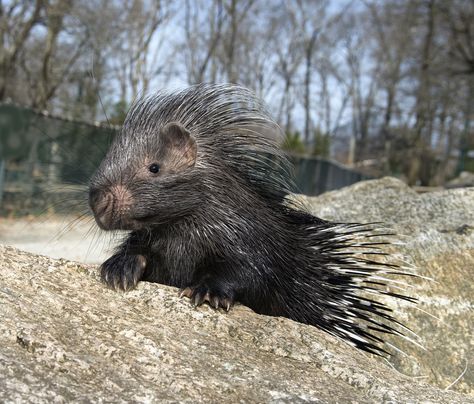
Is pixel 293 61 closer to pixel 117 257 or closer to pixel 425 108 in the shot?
pixel 425 108

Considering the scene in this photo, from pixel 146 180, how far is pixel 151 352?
2.56 feet

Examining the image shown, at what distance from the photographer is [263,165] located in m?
2.31

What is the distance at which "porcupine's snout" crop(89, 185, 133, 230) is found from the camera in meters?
1.97

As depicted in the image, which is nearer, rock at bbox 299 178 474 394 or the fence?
rock at bbox 299 178 474 394

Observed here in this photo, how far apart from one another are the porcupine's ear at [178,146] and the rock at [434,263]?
129 centimetres

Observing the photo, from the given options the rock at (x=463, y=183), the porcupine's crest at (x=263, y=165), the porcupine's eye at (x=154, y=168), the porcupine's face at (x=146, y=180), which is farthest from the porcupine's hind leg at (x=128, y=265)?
the rock at (x=463, y=183)

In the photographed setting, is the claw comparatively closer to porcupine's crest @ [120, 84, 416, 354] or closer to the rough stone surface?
the rough stone surface

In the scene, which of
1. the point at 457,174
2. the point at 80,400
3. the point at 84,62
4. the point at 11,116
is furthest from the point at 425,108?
the point at 80,400

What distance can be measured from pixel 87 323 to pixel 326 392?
2.27 feet

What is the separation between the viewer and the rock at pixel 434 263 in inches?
105

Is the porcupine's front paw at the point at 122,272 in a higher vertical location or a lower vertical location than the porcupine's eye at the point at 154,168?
lower

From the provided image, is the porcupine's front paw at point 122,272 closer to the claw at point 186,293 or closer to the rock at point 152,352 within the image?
the rock at point 152,352

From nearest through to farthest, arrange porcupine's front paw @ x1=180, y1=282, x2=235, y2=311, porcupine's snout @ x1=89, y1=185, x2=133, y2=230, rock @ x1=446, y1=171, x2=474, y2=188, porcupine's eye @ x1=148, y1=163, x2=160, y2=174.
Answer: porcupine's front paw @ x1=180, y1=282, x2=235, y2=311 < porcupine's snout @ x1=89, y1=185, x2=133, y2=230 < porcupine's eye @ x1=148, y1=163, x2=160, y2=174 < rock @ x1=446, y1=171, x2=474, y2=188

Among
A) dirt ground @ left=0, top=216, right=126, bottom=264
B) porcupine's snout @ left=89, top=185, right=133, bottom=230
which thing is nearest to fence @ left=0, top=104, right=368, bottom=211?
dirt ground @ left=0, top=216, right=126, bottom=264
